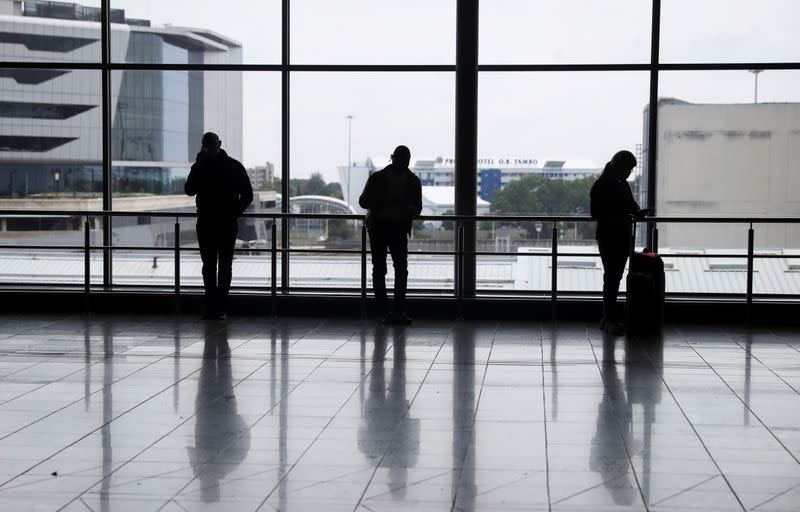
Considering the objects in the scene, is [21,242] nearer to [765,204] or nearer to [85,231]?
[85,231]

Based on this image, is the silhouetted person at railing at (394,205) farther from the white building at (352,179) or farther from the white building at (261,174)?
the white building at (261,174)

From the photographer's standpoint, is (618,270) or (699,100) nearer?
(618,270)

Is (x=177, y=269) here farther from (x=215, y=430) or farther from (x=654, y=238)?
(x=215, y=430)

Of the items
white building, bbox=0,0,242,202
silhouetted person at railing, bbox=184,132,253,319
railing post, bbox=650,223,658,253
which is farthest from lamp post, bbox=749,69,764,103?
white building, bbox=0,0,242,202

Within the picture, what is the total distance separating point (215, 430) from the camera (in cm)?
520

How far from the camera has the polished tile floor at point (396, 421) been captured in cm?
413

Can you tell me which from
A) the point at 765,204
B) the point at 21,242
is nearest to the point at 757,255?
the point at 765,204

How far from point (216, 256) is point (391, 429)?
184 inches

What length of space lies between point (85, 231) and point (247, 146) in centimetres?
177

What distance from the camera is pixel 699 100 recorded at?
9961 mm

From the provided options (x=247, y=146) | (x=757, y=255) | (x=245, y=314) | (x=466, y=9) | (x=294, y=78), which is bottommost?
(x=245, y=314)

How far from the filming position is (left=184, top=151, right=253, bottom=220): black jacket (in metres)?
9.34

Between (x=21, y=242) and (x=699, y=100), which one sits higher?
(x=699, y=100)

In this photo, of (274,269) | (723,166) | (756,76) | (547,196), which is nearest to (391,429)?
(274,269)
